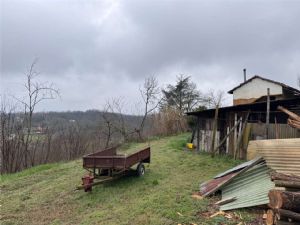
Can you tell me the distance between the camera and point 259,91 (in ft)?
61.3

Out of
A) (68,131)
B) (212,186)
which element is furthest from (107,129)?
(212,186)

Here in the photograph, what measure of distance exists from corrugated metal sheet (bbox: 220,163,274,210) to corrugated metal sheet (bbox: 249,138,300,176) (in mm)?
281

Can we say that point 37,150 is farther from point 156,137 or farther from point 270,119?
point 270,119

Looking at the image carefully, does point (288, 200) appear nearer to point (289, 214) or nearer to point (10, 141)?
point (289, 214)

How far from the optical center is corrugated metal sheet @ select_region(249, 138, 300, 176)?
22.5 ft

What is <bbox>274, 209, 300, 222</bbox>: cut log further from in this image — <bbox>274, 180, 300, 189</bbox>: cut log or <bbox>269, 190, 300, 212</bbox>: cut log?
<bbox>274, 180, 300, 189</bbox>: cut log

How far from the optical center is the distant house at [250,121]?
11344 mm

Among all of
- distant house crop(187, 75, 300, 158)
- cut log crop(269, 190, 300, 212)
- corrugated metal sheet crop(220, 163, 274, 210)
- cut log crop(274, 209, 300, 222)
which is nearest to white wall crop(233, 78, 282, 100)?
distant house crop(187, 75, 300, 158)

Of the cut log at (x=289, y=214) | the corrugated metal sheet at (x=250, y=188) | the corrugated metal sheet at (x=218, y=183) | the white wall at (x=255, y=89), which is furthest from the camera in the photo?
the white wall at (x=255, y=89)

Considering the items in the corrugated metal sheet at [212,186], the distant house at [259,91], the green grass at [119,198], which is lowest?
the green grass at [119,198]

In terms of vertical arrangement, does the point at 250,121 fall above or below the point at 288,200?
above

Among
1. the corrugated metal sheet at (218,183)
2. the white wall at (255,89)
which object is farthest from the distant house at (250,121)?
the corrugated metal sheet at (218,183)

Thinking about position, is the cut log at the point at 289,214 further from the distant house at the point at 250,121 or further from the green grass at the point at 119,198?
the distant house at the point at 250,121

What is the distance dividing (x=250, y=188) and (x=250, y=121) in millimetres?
6152
